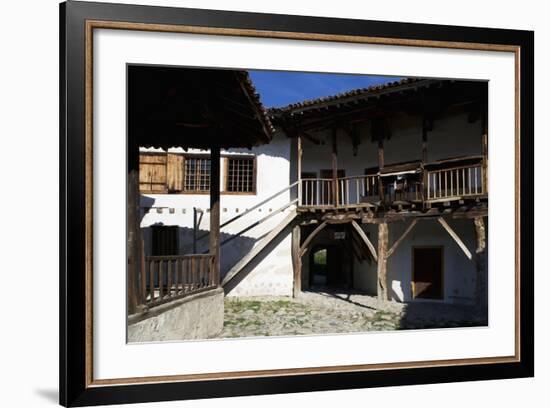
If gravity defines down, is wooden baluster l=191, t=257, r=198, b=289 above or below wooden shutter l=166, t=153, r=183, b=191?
below

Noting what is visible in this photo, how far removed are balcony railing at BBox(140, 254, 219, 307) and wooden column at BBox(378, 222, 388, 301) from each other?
5.30 metres

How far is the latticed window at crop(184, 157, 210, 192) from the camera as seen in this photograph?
36.9ft

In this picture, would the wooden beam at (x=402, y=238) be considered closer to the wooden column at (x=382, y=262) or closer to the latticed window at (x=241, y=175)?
the wooden column at (x=382, y=262)

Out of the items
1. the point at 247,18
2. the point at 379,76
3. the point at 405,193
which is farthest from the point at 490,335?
the point at 405,193

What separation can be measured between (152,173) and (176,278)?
4839 mm

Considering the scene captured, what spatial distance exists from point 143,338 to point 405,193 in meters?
8.03

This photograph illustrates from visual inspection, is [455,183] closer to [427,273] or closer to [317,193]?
[427,273]

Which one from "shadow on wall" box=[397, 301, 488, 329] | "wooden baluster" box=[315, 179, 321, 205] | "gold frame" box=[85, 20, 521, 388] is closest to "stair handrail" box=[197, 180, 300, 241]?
"wooden baluster" box=[315, 179, 321, 205]

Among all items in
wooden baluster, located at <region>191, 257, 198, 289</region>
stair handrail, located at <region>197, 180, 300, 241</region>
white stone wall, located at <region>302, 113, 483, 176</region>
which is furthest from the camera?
stair handrail, located at <region>197, 180, 300, 241</region>

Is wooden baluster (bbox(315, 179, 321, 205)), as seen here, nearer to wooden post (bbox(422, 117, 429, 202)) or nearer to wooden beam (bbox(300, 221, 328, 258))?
wooden beam (bbox(300, 221, 328, 258))

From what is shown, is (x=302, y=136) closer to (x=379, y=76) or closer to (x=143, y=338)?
(x=379, y=76)

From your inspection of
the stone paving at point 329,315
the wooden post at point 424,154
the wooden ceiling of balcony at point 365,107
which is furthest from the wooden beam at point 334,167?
the stone paving at point 329,315

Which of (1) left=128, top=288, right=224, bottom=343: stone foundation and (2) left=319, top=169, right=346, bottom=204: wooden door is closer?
(1) left=128, top=288, right=224, bottom=343: stone foundation

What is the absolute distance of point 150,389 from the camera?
14.6 ft
